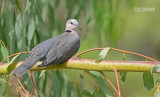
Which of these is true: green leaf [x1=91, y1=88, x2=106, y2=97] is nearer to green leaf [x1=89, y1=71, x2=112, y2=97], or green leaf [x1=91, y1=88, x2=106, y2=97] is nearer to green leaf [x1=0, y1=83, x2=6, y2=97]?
green leaf [x1=89, y1=71, x2=112, y2=97]

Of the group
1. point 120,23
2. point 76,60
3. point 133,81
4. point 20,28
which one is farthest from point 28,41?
point 133,81

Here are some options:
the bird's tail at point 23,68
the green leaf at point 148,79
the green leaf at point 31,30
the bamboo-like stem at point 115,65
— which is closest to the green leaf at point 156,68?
the bamboo-like stem at point 115,65

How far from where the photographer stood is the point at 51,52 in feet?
6.56

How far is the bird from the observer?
1807mm

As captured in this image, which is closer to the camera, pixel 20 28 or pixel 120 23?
pixel 20 28

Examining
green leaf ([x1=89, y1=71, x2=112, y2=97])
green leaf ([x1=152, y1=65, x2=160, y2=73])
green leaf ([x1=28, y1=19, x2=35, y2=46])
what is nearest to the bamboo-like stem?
green leaf ([x1=152, y1=65, x2=160, y2=73])

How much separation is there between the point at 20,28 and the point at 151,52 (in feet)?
25.2

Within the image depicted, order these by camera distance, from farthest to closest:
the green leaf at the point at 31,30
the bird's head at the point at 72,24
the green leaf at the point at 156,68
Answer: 1. the bird's head at the point at 72,24
2. the green leaf at the point at 31,30
3. the green leaf at the point at 156,68

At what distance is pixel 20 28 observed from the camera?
2.22 metres

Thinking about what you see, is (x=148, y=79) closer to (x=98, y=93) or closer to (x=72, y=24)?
(x=98, y=93)

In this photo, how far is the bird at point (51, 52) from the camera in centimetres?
181

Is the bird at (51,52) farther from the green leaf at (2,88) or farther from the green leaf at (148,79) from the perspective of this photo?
the green leaf at (148,79)

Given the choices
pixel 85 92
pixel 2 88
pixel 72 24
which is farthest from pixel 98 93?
pixel 72 24

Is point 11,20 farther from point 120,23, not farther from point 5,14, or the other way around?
point 120,23
